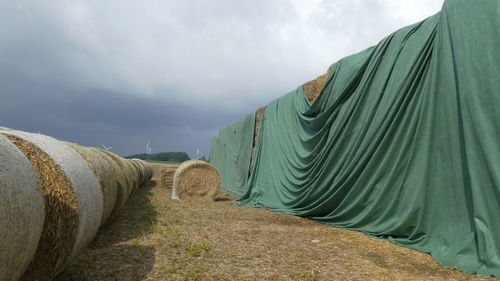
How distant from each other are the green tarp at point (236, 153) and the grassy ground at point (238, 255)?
22.0 ft

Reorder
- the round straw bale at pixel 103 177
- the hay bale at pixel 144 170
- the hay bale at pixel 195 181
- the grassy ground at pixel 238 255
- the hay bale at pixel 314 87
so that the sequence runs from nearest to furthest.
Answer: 1. the grassy ground at pixel 238 255
2. the round straw bale at pixel 103 177
3. the hay bale at pixel 314 87
4. the hay bale at pixel 195 181
5. the hay bale at pixel 144 170

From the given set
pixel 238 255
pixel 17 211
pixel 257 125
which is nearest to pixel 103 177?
pixel 238 255

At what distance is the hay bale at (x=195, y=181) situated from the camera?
371 inches

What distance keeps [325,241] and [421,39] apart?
3078 millimetres

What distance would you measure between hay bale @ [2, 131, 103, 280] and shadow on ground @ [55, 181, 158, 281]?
22 cm

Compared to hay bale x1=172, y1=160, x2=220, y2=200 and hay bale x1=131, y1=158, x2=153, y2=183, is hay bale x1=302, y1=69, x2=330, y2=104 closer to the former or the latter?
hay bale x1=172, y1=160, x2=220, y2=200

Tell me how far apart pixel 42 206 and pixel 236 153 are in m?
12.0

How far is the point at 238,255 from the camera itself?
13.0ft

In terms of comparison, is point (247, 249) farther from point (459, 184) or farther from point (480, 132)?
point (480, 132)

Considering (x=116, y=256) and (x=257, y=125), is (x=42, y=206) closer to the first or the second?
(x=116, y=256)

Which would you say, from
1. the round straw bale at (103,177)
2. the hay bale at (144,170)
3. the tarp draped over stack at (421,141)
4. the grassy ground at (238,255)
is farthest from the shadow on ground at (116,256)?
the hay bale at (144,170)

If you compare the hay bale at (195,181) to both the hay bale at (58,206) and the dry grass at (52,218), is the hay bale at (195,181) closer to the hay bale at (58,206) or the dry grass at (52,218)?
the hay bale at (58,206)

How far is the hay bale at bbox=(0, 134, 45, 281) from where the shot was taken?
1918mm

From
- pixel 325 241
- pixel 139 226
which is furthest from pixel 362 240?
pixel 139 226
